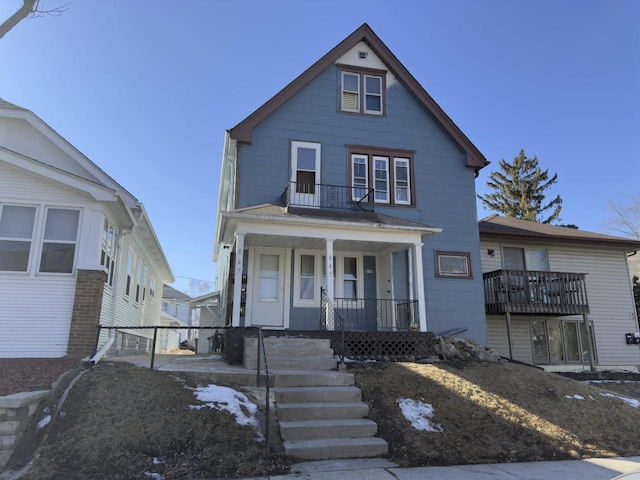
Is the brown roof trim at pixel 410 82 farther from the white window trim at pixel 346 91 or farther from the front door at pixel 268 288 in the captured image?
the front door at pixel 268 288

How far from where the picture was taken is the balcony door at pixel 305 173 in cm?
1184

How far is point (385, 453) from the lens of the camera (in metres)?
5.77

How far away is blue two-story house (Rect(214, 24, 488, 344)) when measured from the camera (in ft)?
36.6

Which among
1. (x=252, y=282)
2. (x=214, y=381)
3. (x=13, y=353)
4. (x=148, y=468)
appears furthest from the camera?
(x=252, y=282)

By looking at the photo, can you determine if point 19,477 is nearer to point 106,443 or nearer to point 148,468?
point 106,443

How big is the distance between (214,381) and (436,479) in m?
3.47

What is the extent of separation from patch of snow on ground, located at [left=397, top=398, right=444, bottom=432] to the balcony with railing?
7.26 meters

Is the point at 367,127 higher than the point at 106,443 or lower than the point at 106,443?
higher

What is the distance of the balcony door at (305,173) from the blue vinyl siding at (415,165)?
187 millimetres

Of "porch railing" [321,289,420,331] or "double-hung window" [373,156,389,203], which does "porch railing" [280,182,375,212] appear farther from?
"porch railing" [321,289,420,331]

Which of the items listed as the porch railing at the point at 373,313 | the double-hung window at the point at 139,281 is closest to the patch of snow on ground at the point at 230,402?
the porch railing at the point at 373,313

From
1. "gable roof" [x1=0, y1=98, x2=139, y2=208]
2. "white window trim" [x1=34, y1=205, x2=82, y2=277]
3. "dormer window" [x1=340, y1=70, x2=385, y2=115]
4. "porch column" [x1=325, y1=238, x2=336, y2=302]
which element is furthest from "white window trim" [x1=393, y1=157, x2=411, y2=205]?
"white window trim" [x1=34, y1=205, x2=82, y2=277]

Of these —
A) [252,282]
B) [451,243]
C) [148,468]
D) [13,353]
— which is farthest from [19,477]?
[451,243]

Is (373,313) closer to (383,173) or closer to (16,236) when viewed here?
(383,173)
